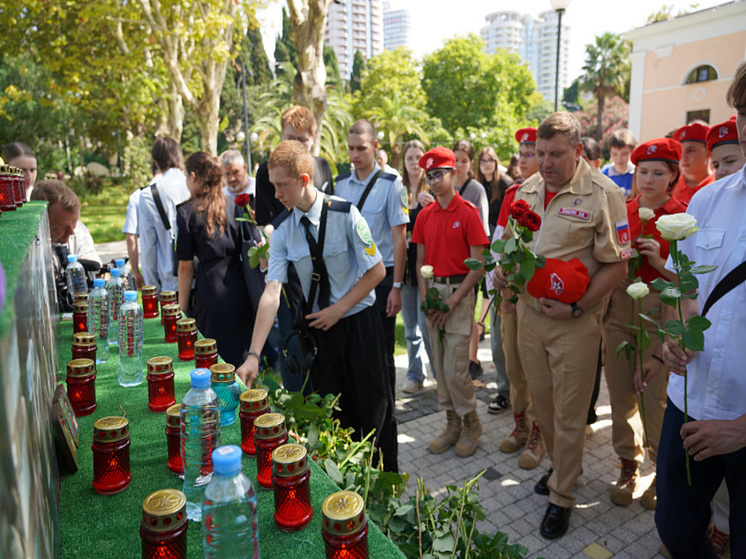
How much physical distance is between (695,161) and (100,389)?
4231 mm

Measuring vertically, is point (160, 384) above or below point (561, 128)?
below

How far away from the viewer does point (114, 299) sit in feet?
10.8

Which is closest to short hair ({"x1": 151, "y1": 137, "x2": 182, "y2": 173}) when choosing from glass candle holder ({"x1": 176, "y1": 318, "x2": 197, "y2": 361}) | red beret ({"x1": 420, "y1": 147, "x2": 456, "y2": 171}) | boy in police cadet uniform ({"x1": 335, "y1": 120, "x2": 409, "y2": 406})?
boy in police cadet uniform ({"x1": 335, "y1": 120, "x2": 409, "y2": 406})

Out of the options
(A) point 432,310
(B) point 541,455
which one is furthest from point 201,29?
(B) point 541,455

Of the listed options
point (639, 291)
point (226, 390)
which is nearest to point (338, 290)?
point (226, 390)

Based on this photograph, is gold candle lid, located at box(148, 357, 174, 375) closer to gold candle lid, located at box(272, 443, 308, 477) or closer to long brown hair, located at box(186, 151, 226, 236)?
gold candle lid, located at box(272, 443, 308, 477)

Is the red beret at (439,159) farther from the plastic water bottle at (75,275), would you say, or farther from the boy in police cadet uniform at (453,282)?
the plastic water bottle at (75,275)

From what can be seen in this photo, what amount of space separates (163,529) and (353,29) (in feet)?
562

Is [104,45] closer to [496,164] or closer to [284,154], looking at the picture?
[496,164]

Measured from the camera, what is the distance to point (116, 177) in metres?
42.0

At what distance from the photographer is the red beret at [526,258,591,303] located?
3116mm

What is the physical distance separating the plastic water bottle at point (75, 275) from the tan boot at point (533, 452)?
332 centimetres

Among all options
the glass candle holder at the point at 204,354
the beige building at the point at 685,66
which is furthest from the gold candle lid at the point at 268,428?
the beige building at the point at 685,66

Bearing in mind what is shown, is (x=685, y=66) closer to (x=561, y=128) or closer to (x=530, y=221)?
(x=561, y=128)
